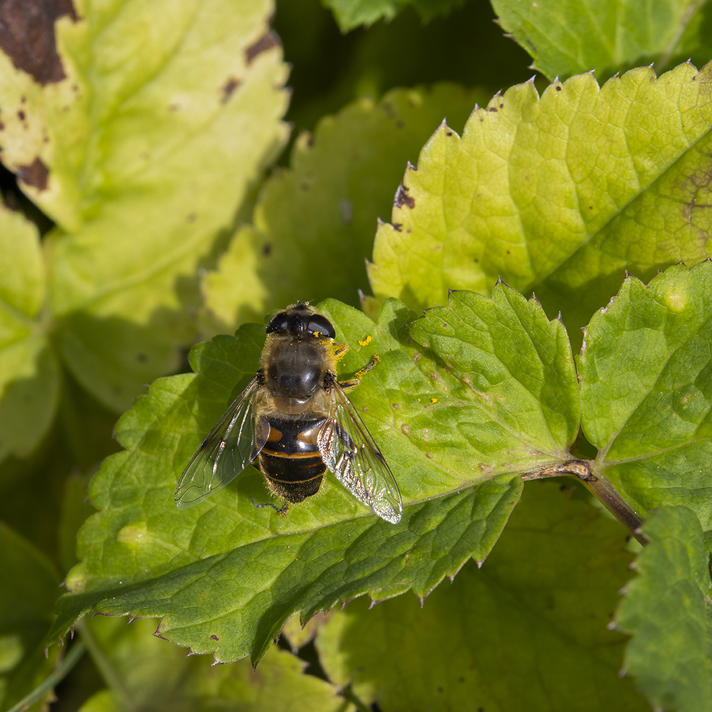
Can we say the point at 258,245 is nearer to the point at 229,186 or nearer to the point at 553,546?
the point at 229,186

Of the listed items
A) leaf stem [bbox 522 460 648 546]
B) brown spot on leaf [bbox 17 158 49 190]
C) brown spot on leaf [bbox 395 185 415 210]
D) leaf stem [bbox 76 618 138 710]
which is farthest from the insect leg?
brown spot on leaf [bbox 17 158 49 190]

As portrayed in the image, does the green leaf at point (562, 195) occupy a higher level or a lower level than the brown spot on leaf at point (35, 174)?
lower

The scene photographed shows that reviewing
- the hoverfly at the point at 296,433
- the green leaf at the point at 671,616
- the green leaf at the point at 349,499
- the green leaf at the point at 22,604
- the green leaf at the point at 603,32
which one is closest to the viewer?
the green leaf at the point at 671,616

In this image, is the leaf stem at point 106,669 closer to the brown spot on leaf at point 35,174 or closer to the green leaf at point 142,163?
the green leaf at point 142,163

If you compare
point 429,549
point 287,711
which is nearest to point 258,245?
point 429,549

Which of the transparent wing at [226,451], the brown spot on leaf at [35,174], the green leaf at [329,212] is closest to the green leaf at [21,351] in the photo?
the brown spot on leaf at [35,174]

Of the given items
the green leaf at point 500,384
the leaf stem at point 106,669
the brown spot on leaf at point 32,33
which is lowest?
the leaf stem at point 106,669

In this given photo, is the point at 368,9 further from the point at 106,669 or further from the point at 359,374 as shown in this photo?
the point at 106,669

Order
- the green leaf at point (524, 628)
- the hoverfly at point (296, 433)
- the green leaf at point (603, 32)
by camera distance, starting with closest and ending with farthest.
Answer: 1. the hoverfly at point (296, 433)
2. the green leaf at point (524, 628)
3. the green leaf at point (603, 32)
